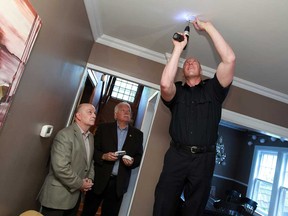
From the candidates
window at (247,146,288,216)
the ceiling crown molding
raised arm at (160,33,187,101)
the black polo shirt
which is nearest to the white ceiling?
the ceiling crown molding

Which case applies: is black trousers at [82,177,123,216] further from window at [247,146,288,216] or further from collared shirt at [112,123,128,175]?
window at [247,146,288,216]

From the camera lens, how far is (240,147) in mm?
6469

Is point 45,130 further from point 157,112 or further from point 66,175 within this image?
point 157,112

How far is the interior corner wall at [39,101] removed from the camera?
1099mm

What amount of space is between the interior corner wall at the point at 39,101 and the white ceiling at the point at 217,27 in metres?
0.30

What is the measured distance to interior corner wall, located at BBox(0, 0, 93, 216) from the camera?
1099 millimetres

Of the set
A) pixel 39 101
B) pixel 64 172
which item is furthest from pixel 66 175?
pixel 39 101

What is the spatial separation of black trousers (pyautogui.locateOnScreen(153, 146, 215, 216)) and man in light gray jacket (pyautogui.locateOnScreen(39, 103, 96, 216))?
2.05 feet

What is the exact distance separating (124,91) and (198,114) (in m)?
4.83

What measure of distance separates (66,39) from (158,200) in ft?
4.15

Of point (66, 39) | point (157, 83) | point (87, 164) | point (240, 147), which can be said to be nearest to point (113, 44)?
point (157, 83)

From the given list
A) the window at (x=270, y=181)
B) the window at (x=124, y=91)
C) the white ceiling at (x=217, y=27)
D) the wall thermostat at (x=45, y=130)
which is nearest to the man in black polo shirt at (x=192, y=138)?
the white ceiling at (x=217, y=27)

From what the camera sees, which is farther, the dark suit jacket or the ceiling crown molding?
the ceiling crown molding

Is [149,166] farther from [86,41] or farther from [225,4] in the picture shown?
[225,4]
